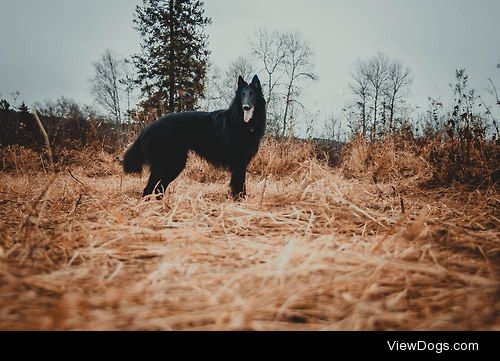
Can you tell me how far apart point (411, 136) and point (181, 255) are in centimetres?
550

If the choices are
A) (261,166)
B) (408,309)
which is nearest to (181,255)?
(408,309)

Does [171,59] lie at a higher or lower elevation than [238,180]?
higher

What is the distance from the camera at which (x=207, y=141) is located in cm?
387

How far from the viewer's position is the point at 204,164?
19.7 feet

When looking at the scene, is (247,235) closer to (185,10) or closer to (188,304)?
(188,304)

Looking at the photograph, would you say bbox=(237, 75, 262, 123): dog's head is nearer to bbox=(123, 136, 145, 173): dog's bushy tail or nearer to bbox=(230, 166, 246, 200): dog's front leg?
bbox=(230, 166, 246, 200): dog's front leg

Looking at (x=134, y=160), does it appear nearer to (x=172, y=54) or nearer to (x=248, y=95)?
(x=248, y=95)

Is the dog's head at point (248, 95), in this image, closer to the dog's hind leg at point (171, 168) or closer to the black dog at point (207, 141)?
the black dog at point (207, 141)

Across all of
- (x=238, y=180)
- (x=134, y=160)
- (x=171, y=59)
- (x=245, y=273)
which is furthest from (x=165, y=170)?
(x=171, y=59)
